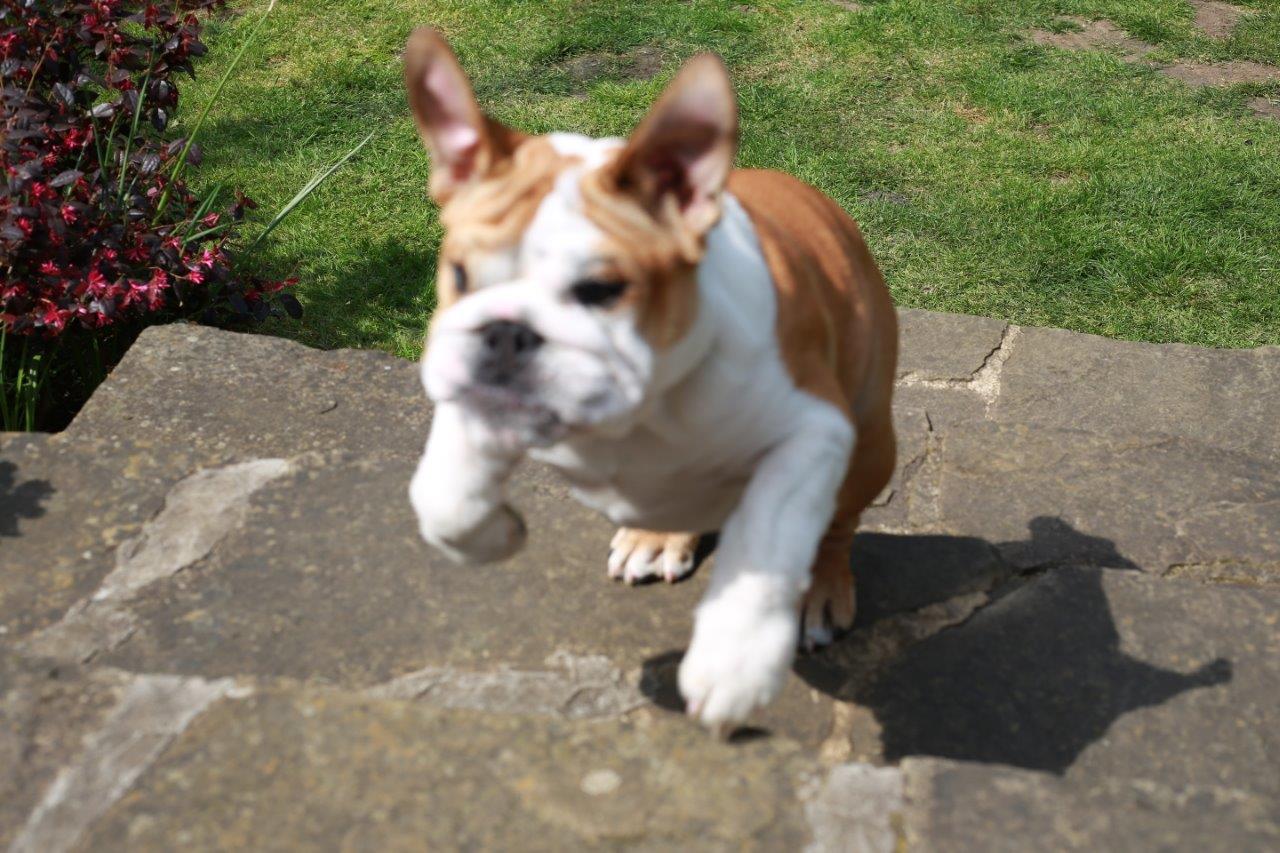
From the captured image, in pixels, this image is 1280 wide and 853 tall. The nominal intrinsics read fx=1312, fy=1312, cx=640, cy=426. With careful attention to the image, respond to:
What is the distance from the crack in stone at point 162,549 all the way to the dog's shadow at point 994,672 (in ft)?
3.35

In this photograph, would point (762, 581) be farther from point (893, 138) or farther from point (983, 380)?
point (893, 138)

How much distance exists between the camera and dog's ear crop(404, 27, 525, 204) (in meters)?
2.14

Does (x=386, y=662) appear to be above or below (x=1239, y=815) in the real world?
below

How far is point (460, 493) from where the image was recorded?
2.28 meters

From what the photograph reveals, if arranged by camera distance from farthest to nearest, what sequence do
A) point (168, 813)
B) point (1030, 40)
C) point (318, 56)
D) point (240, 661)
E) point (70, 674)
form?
point (1030, 40) → point (318, 56) → point (240, 661) → point (70, 674) → point (168, 813)

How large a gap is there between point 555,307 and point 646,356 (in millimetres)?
168

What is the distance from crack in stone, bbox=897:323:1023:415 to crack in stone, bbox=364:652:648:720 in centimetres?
210

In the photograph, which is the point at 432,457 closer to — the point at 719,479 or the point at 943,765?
the point at 719,479

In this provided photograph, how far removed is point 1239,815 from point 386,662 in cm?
153

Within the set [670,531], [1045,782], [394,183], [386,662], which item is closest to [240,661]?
[386,662]

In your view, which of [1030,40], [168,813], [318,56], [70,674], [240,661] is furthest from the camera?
[1030,40]

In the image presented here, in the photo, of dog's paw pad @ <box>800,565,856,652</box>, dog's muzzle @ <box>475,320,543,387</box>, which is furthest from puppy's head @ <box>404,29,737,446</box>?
dog's paw pad @ <box>800,565,856,652</box>

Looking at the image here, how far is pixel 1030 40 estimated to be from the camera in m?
7.23

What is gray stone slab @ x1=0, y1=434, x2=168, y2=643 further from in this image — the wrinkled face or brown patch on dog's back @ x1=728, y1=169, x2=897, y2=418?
brown patch on dog's back @ x1=728, y1=169, x2=897, y2=418
